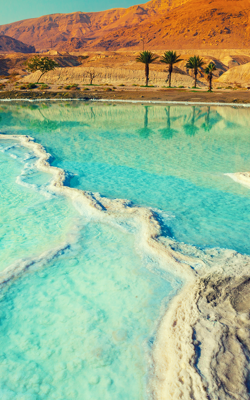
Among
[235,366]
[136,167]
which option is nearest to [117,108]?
[136,167]

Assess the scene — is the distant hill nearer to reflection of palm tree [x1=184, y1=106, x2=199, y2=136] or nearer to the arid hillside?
the arid hillside

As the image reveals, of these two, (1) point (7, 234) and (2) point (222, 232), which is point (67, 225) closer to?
(1) point (7, 234)

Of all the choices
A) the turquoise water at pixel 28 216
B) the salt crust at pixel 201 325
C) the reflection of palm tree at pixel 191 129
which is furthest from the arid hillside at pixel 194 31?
the salt crust at pixel 201 325

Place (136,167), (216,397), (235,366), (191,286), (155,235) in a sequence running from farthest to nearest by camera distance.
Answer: (136,167) < (155,235) < (191,286) < (235,366) < (216,397)

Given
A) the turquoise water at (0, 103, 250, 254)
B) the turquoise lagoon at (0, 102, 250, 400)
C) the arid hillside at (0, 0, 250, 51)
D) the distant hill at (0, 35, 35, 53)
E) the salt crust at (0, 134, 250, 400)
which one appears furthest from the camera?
the distant hill at (0, 35, 35, 53)

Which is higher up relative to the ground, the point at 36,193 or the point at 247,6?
the point at 247,6

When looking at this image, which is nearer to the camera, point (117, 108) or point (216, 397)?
point (216, 397)

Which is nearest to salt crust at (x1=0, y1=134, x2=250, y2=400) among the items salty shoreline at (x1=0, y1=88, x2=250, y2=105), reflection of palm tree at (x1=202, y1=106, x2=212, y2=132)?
reflection of palm tree at (x1=202, y1=106, x2=212, y2=132)
